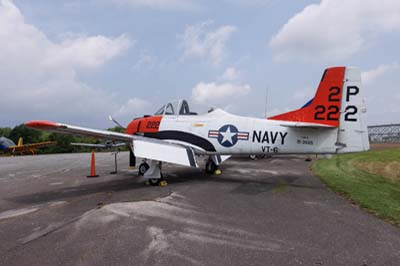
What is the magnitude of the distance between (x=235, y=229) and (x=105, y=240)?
2014 mm

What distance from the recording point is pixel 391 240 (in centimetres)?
371

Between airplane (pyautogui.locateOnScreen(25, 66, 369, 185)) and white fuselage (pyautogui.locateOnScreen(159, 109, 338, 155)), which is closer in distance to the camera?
airplane (pyautogui.locateOnScreen(25, 66, 369, 185))

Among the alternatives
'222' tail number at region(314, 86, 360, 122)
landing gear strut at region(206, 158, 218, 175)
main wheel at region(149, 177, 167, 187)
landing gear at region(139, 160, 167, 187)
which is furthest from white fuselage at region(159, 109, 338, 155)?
landing gear strut at region(206, 158, 218, 175)

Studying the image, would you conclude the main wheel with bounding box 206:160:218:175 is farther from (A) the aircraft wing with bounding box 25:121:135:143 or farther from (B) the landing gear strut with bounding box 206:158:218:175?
(A) the aircraft wing with bounding box 25:121:135:143

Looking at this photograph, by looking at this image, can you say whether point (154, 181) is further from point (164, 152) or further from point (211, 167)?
point (211, 167)

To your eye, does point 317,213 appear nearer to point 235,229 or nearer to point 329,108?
point 235,229

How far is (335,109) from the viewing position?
729 centimetres

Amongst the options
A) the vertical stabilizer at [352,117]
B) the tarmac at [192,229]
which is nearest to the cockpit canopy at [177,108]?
the tarmac at [192,229]

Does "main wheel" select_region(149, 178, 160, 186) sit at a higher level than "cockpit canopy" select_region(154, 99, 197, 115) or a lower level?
lower

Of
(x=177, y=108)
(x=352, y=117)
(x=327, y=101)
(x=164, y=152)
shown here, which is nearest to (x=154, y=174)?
(x=164, y=152)

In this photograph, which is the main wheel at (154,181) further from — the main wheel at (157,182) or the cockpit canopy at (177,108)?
the cockpit canopy at (177,108)

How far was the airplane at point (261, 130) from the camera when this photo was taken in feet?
23.4

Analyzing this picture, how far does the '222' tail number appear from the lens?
712 cm

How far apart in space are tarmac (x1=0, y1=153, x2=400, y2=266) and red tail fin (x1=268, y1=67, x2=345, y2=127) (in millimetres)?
2096
